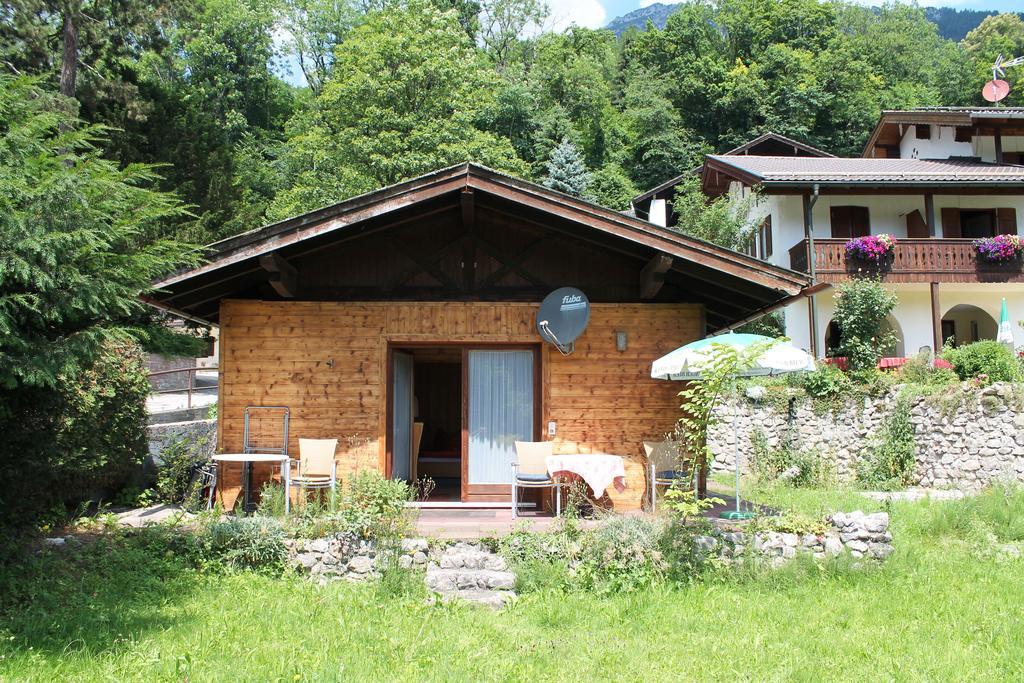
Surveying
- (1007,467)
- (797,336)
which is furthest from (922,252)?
(1007,467)

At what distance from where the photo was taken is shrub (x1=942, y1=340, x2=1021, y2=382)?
1542cm

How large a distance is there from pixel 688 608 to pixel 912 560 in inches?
109

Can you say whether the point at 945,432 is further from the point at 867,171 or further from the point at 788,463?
the point at 867,171

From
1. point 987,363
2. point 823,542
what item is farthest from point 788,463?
point 823,542

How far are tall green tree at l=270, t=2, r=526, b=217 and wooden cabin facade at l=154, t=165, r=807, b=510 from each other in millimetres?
17856

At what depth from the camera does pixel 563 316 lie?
947 centimetres

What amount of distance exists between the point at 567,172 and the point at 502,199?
876 inches

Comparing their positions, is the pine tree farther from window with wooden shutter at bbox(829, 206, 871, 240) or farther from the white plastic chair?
the white plastic chair

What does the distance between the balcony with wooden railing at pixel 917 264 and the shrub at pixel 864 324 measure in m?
2.16

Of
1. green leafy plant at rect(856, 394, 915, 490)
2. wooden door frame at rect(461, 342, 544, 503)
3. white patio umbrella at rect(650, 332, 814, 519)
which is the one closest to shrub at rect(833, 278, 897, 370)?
green leafy plant at rect(856, 394, 915, 490)

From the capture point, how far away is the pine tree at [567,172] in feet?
100

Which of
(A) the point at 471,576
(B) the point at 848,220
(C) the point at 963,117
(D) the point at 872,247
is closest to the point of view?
(A) the point at 471,576

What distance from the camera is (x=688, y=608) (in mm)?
6625

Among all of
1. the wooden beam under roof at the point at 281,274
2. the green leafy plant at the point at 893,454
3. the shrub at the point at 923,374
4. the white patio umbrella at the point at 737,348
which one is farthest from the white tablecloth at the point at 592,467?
A: the shrub at the point at 923,374
